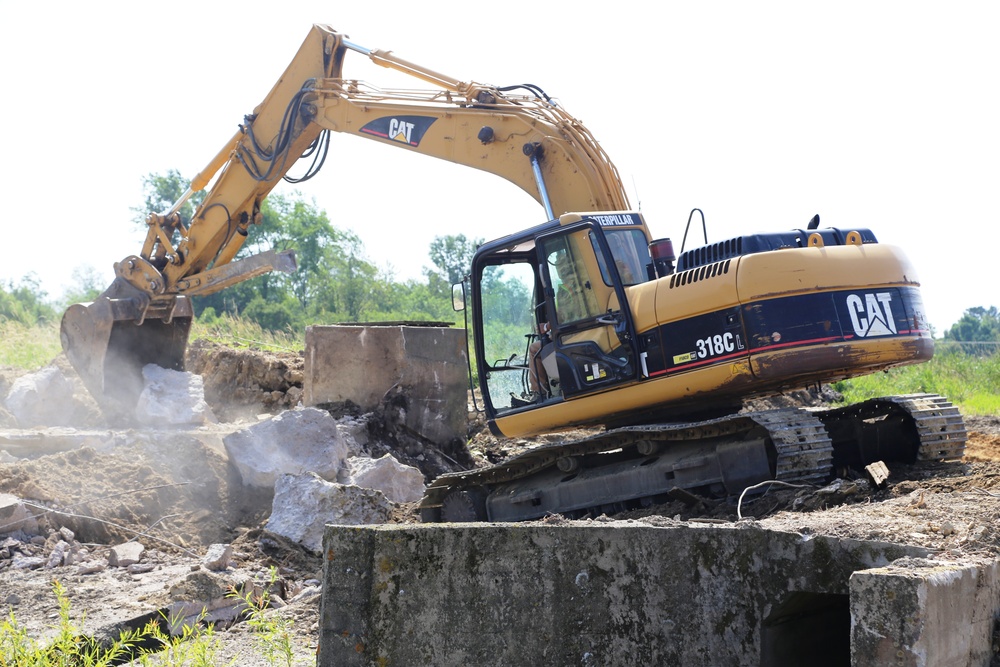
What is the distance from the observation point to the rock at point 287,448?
914 centimetres

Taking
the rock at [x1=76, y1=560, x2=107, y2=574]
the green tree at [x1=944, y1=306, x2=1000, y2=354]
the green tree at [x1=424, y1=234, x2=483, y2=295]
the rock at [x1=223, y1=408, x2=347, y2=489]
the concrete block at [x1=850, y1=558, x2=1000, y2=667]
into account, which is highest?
the green tree at [x1=424, y1=234, x2=483, y2=295]

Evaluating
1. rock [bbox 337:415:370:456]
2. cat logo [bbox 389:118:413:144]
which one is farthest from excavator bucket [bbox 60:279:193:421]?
cat logo [bbox 389:118:413:144]

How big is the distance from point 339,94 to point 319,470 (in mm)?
3947

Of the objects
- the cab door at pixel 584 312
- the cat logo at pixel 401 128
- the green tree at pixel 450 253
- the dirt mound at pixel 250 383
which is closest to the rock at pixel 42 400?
the dirt mound at pixel 250 383

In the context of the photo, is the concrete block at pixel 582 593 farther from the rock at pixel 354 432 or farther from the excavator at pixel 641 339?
the rock at pixel 354 432

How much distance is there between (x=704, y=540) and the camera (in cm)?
391

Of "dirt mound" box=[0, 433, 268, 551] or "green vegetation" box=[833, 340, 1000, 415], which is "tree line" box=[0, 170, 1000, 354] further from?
"dirt mound" box=[0, 433, 268, 551]

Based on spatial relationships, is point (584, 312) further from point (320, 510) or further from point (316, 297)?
point (316, 297)

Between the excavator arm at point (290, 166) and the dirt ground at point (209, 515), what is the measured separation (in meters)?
1.10

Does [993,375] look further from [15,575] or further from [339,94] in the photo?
[15,575]

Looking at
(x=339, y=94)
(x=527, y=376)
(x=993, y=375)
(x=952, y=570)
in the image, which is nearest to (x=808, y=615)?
(x=952, y=570)

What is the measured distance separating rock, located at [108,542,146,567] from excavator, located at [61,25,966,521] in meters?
2.22

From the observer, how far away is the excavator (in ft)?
20.3

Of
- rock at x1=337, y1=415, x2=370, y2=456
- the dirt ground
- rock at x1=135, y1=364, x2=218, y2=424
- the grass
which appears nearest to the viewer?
the dirt ground
